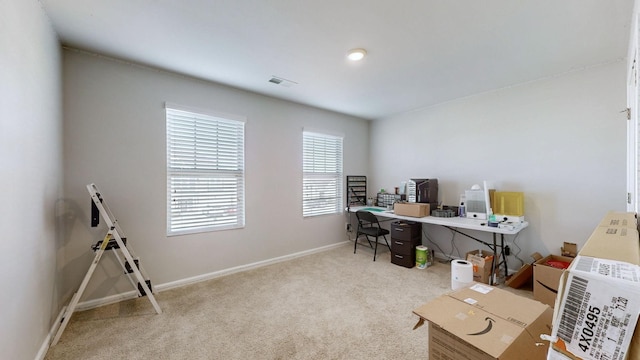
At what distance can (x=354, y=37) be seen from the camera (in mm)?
2180

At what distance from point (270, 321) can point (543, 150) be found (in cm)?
373

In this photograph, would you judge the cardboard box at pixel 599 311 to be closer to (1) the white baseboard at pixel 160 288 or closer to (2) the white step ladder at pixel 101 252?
(2) the white step ladder at pixel 101 252

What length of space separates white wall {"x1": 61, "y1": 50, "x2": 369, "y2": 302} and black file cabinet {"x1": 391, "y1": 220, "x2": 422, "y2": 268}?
5.29ft

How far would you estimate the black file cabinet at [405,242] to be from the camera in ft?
11.8

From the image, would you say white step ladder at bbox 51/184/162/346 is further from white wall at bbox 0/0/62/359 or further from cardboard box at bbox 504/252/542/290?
cardboard box at bbox 504/252/542/290

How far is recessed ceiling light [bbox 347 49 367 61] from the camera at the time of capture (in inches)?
94.1

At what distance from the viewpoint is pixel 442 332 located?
3.98 feet

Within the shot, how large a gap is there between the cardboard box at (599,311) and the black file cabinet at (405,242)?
2.97 metres

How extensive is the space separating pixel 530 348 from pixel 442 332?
0.35 metres

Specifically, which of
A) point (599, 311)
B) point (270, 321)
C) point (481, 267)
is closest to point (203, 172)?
point (270, 321)

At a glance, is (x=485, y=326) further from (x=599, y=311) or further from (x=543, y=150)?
(x=543, y=150)

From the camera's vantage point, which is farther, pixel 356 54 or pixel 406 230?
pixel 406 230

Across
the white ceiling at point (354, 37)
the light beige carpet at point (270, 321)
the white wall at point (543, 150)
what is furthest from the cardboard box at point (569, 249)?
the white ceiling at point (354, 37)

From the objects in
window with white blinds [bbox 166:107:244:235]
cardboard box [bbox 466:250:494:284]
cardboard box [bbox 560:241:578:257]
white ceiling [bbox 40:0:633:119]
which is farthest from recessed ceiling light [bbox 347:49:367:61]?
cardboard box [bbox 560:241:578:257]
